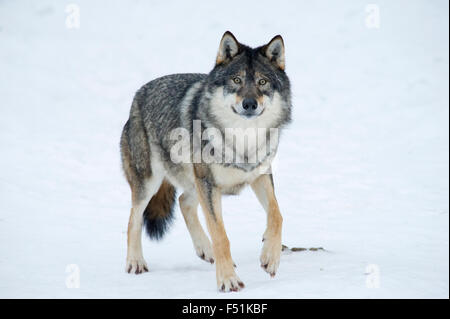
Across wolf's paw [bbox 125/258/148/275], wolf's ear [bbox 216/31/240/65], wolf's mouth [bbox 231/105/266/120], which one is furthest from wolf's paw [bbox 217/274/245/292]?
wolf's ear [bbox 216/31/240/65]

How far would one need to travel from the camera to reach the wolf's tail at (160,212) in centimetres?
484

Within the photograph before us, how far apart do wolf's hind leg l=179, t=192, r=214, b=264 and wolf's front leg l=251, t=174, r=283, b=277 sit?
85 centimetres

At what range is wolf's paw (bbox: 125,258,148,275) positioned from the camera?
4.36 m

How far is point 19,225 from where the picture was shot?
17.6ft

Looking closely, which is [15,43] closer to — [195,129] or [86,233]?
[86,233]

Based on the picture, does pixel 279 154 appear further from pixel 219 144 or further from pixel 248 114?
pixel 248 114

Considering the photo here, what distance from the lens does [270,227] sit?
3889mm

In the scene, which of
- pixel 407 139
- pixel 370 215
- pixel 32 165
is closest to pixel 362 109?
pixel 407 139

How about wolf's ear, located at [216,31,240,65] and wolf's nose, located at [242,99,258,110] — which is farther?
wolf's ear, located at [216,31,240,65]

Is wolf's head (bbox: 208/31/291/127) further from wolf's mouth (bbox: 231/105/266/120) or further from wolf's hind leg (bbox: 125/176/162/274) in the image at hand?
wolf's hind leg (bbox: 125/176/162/274)

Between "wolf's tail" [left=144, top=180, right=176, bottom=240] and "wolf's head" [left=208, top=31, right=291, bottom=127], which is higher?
"wolf's head" [left=208, top=31, right=291, bottom=127]

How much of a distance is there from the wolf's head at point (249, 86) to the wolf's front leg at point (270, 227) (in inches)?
19.2

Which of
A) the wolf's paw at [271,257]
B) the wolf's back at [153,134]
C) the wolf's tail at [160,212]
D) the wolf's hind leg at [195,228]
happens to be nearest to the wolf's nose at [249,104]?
the wolf's back at [153,134]

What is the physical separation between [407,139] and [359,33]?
16.4ft
